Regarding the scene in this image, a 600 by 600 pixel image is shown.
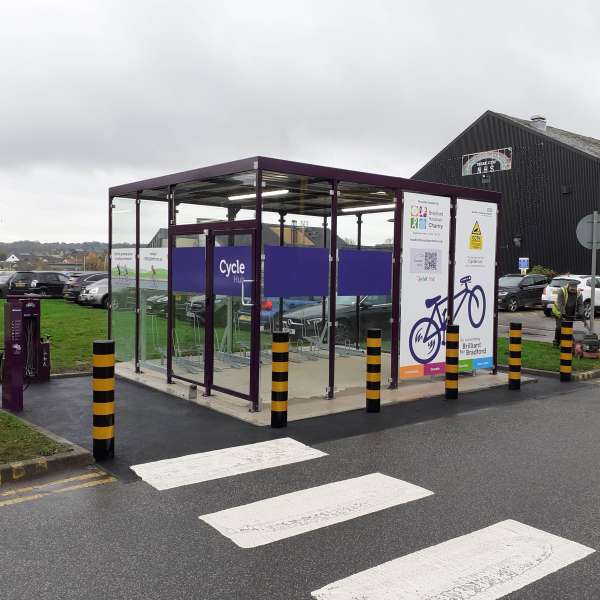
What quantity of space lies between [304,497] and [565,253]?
1266 inches

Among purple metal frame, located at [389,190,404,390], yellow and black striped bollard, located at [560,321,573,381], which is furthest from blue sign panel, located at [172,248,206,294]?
yellow and black striped bollard, located at [560,321,573,381]

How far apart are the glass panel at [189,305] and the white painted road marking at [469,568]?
5.52 m

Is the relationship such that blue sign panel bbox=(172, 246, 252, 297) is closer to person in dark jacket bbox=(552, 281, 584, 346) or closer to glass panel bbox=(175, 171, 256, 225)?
glass panel bbox=(175, 171, 256, 225)

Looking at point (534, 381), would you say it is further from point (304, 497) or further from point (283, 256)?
point (304, 497)

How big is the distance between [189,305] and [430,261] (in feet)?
12.1

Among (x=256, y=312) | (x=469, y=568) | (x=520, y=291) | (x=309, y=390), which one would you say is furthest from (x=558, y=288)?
(x=469, y=568)

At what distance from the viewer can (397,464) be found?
20.0 ft

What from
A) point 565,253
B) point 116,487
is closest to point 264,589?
point 116,487

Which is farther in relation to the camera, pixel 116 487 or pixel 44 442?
pixel 44 442

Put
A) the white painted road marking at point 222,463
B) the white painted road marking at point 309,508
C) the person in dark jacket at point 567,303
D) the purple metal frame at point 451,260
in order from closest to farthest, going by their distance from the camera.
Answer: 1. the white painted road marking at point 309,508
2. the white painted road marking at point 222,463
3. the purple metal frame at point 451,260
4. the person in dark jacket at point 567,303

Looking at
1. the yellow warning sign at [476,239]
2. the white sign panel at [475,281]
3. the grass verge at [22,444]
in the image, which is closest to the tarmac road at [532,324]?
the white sign panel at [475,281]

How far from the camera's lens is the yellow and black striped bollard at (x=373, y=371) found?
815cm

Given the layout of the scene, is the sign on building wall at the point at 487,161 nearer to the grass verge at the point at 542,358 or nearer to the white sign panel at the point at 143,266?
the grass verge at the point at 542,358

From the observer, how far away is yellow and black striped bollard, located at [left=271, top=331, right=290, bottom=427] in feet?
24.0
